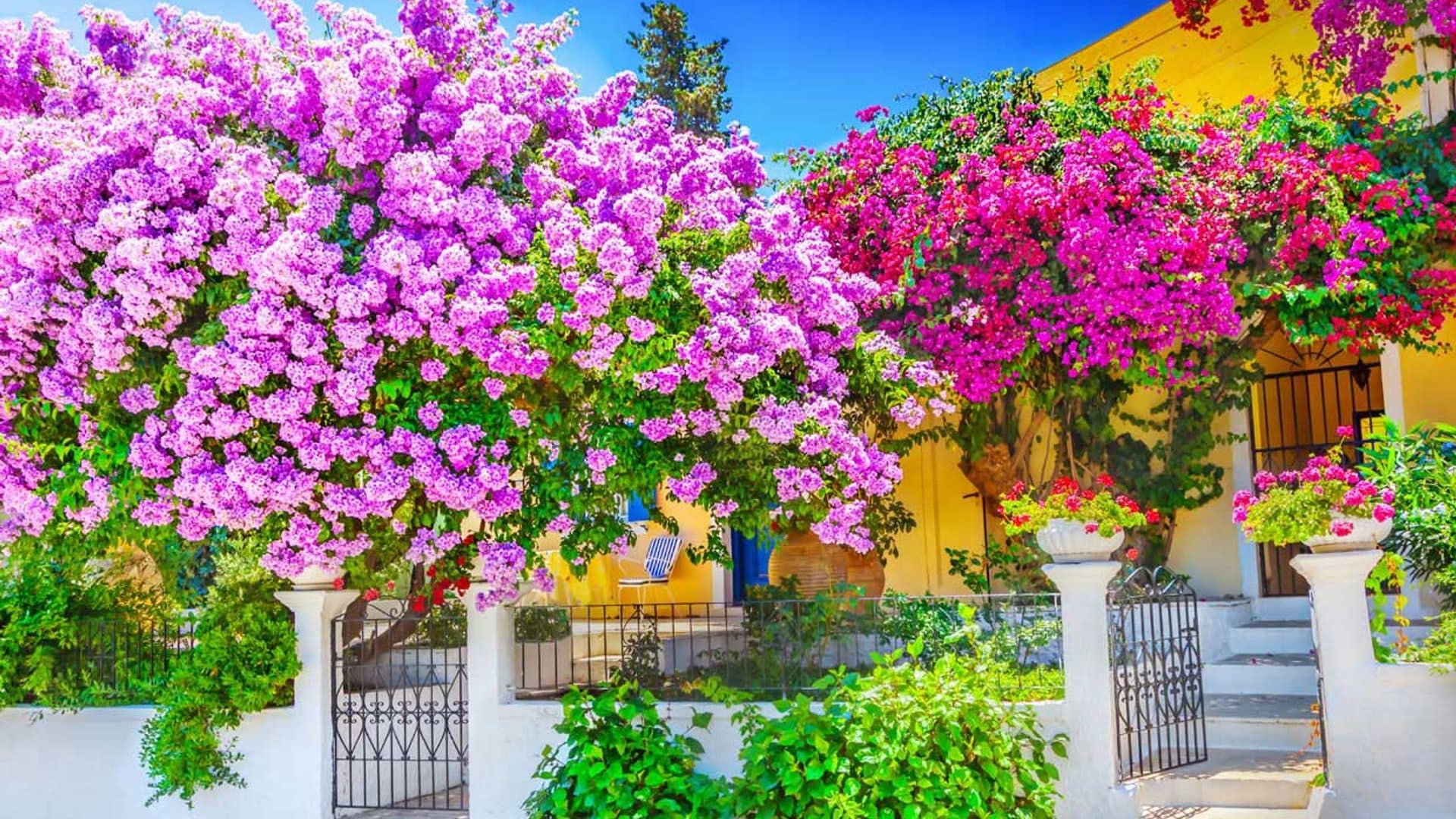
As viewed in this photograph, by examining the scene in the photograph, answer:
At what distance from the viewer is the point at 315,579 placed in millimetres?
7703

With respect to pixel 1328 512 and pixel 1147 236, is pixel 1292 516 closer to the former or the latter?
pixel 1328 512

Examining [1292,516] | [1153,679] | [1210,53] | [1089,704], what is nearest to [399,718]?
[1089,704]

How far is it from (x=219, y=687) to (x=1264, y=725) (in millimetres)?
6624

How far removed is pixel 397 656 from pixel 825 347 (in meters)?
4.33

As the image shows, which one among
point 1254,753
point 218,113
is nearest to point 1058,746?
point 1254,753

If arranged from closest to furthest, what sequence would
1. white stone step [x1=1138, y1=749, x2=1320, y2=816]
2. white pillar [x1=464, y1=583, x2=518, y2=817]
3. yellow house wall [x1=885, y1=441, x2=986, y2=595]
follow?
white stone step [x1=1138, y1=749, x2=1320, y2=816]
white pillar [x1=464, y1=583, x2=518, y2=817]
yellow house wall [x1=885, y1=441, x2=986, y2=595]

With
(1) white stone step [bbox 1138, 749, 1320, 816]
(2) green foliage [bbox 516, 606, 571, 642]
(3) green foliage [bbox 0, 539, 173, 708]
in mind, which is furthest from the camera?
(3) green foliage [bbox 0, 539, 173, 708]

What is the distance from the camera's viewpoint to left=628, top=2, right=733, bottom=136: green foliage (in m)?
19.2

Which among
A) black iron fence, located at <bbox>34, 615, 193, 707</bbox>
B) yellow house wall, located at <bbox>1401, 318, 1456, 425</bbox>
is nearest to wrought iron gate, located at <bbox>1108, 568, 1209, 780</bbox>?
yellow house wall, located at <bbox>1401, 318, 1456, 425</bbox>

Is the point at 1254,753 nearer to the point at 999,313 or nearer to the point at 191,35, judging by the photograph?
the point at 999,313

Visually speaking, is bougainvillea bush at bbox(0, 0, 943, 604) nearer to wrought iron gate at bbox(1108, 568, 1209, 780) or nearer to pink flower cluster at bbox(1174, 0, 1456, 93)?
wrought iron gate at bbox(1108, 568, 1209, 780)

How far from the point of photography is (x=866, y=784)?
609cm

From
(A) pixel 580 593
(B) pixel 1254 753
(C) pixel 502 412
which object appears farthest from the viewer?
(A) pixel 580 593

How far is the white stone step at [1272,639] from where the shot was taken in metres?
9.47
